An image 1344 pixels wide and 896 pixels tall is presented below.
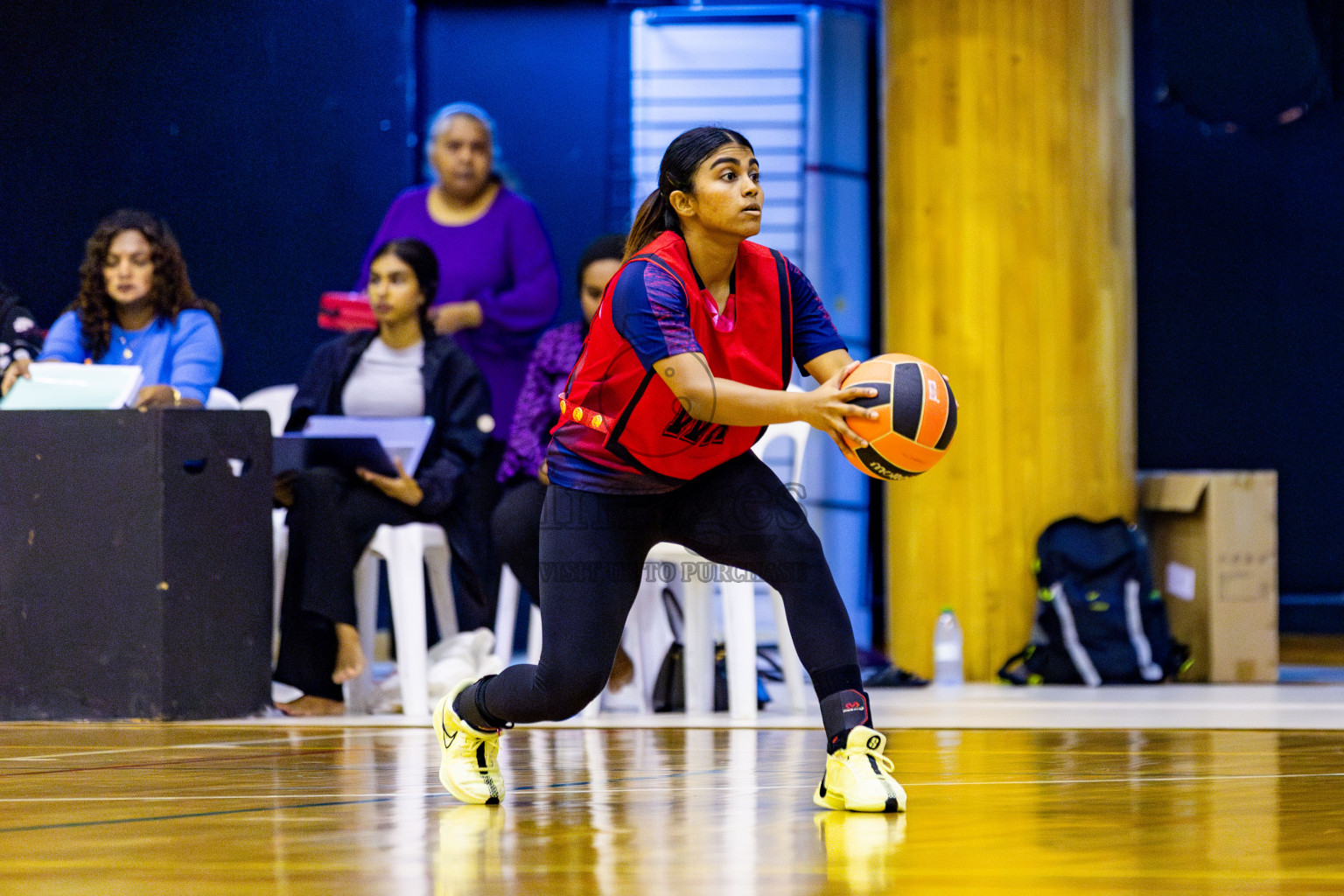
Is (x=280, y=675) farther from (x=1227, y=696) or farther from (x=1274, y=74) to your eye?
(x=1274, y=74)

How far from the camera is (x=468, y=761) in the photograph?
2.83 meters

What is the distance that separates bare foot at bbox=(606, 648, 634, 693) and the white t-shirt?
1.02 m

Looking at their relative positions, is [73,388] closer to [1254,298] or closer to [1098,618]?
[1098,618]

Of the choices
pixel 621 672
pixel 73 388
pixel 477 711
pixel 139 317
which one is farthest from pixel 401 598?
pixel 477 711

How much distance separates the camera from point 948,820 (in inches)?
99.0

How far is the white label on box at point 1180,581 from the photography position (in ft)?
18.7

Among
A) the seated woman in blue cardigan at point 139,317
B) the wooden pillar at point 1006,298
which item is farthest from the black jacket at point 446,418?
the wooden pillar at point 1006,298

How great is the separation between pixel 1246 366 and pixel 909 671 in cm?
269

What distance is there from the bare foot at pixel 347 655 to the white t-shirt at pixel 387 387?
29.9 inches

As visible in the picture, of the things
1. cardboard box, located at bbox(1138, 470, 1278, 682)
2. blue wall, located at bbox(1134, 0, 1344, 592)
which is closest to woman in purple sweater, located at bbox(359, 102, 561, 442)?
cardboard box, located at bbox(1138, 470, 1278, 682)

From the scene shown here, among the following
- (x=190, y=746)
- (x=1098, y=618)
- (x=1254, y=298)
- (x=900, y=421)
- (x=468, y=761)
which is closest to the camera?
(x=900, y=421)

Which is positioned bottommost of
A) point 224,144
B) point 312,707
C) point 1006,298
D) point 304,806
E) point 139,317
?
point 312,707

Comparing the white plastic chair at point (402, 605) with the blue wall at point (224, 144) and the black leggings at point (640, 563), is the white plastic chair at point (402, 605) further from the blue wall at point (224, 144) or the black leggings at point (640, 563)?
the blue wall at point (224, 144)

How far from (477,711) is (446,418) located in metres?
2.21
